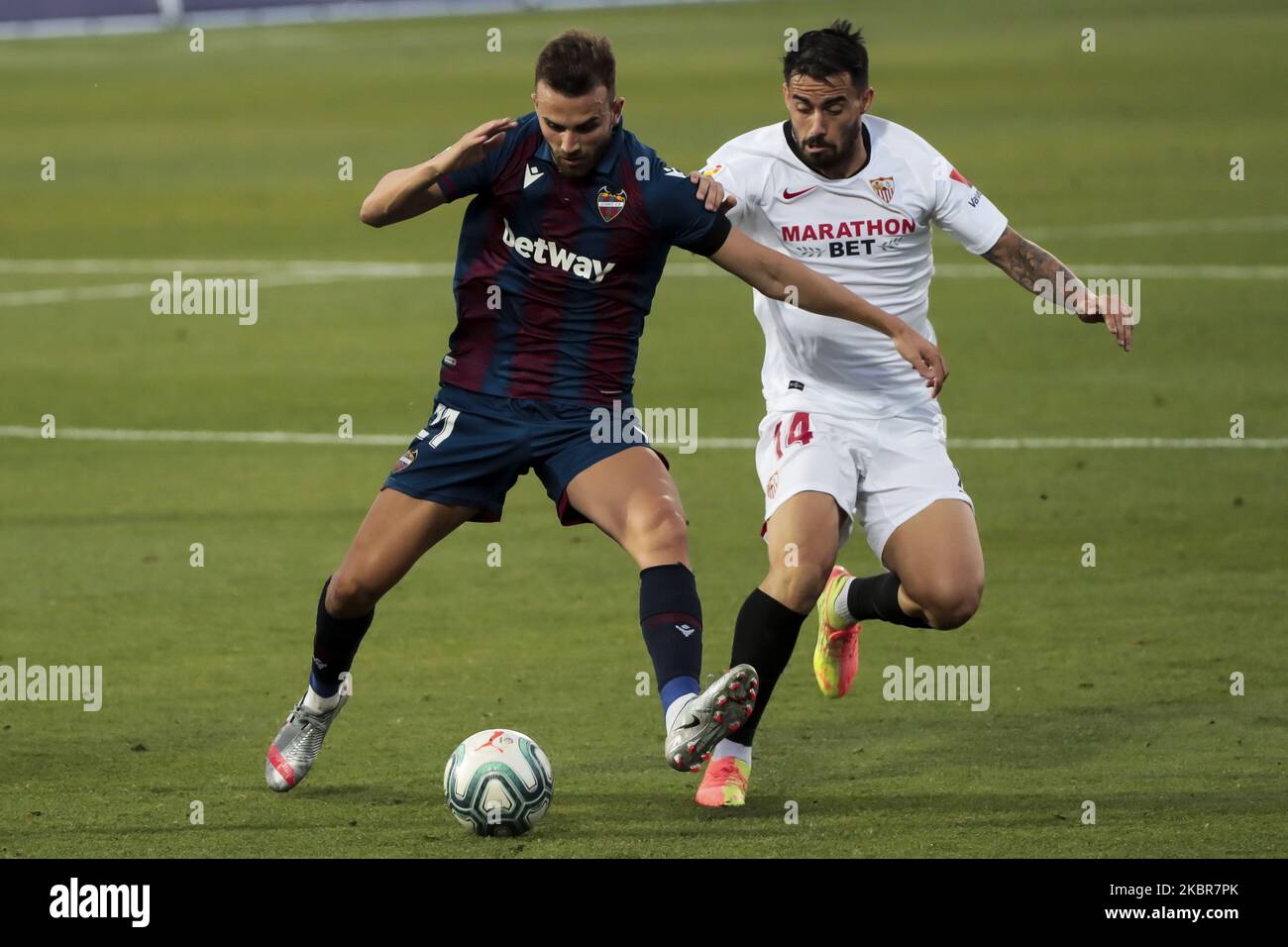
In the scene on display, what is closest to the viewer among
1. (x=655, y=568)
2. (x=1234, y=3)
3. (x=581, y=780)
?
(x=655, y=568)

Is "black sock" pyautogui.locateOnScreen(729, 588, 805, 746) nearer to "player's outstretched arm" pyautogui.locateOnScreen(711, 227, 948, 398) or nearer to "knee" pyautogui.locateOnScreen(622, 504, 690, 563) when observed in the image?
"knee" pyautogui.locateOnScreen(622, 504, 690, 563)

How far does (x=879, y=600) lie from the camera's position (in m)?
8.38

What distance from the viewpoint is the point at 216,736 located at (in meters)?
8.25

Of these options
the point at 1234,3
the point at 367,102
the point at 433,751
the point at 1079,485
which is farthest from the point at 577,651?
the point at 1234,3

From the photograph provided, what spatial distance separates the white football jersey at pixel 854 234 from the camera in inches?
318

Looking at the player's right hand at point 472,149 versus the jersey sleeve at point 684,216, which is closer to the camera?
the player's right hand at point 472,149

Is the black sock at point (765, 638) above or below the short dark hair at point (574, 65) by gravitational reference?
below

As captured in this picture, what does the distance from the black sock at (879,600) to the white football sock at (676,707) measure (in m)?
1.66

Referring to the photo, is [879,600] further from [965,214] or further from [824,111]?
[824,111]

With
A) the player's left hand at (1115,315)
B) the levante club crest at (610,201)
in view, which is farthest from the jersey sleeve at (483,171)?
the player's left hand at (1115,315)

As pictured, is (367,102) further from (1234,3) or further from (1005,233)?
(1005,233)

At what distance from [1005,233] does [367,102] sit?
30.0 m

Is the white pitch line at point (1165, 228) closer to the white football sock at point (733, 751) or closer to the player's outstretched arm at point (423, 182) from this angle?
the white football sock at point (733, 751)

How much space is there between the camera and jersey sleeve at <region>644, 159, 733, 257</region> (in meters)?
7.21
